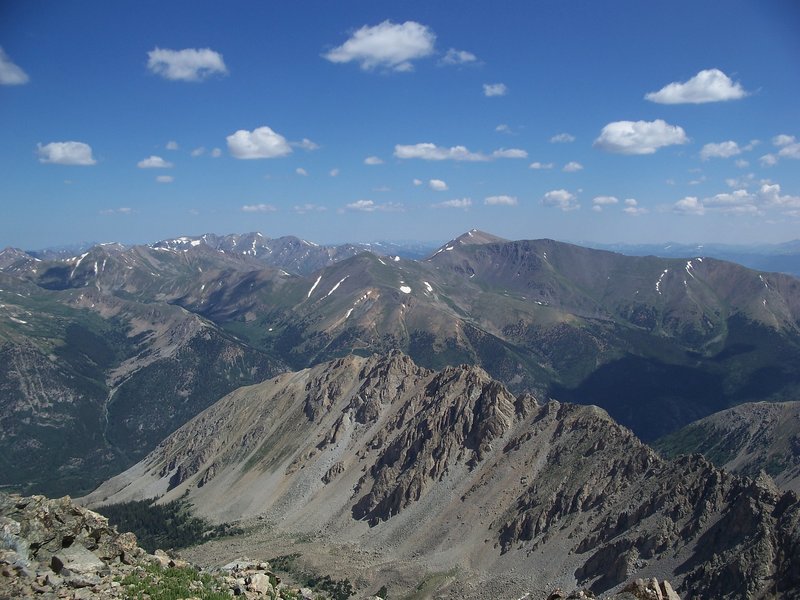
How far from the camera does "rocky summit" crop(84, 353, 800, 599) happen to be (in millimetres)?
103000

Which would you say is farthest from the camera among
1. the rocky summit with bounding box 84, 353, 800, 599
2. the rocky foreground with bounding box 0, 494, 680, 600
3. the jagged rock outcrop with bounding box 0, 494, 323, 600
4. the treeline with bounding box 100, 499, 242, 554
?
the treeline with bounding box 100, 499, 242, 554

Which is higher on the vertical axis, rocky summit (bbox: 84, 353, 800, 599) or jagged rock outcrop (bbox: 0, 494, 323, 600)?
jagged rock outcrop (bbox: 0, 494, 323, 600)

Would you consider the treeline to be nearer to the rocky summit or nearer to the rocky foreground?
the rocky summit

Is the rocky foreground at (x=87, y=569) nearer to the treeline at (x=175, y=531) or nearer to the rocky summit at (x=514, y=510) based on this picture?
the rocky summit at (x=514, y=510)

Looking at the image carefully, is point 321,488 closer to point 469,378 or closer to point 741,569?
point 469,378

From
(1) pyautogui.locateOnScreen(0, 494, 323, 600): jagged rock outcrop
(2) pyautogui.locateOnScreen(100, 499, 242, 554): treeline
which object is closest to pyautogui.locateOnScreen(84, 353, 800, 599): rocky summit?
(2) pyautogui.locateOnScreen(100, 499, 242, 554): treeline

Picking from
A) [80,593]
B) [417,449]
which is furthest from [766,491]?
[80,593]

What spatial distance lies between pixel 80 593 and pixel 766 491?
353ft

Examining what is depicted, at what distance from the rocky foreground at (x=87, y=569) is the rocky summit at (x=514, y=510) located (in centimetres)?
7402

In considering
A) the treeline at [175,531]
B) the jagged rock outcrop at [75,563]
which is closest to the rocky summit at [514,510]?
the treeline at [175,531]

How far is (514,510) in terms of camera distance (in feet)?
469

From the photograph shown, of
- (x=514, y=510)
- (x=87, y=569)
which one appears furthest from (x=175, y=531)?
(x=87, y=569)

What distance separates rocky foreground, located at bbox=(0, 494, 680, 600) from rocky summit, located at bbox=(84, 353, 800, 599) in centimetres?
7402

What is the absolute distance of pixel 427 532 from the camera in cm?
14925
